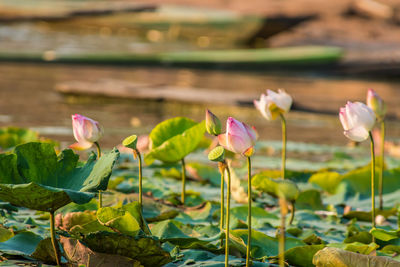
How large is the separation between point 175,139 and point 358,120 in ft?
1.33

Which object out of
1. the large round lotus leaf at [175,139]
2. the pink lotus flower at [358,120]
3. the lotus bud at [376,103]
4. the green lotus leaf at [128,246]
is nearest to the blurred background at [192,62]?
the large round lotus leaf at [175,139]

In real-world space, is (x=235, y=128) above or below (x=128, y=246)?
above

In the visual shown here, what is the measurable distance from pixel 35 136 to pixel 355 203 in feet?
3.20

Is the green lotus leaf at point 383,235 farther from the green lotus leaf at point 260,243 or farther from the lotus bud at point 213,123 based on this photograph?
the lotus bud at point 213,123

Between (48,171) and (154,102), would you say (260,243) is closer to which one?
(48,171)

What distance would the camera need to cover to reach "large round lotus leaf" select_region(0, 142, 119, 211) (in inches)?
38.9

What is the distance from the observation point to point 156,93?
4051 millimetres

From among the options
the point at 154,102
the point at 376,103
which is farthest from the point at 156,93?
the point at 376,103

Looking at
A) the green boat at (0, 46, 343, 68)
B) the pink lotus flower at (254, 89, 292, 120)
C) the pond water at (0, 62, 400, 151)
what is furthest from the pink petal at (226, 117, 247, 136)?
the green boat at (0, 46, 343, 68)

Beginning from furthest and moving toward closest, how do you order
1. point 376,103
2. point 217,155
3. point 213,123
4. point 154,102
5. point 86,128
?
point 154,102
point 376,103
point 86,128
point 213,123
point 217,155

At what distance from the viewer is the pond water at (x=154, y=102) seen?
3225mm

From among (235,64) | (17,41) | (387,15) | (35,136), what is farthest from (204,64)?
(35,136)

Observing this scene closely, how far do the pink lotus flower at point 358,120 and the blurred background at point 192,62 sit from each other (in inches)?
59.4

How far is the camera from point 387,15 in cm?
820
